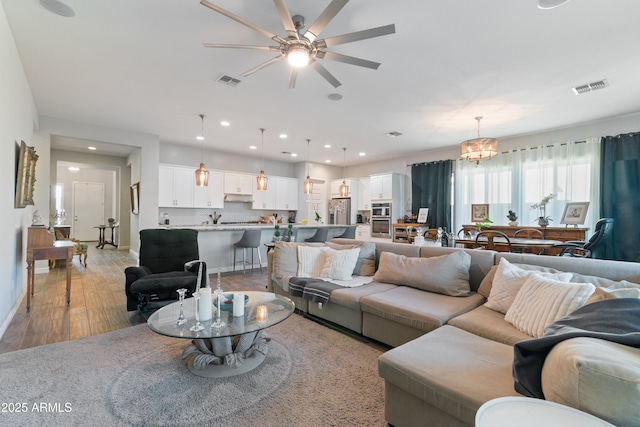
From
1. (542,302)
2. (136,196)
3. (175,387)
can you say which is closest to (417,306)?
(542,302)

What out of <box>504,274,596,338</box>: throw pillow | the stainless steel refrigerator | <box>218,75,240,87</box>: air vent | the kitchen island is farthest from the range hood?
<box>504,274,596,338</box>: throw pillow

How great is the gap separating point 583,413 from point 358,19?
108 inches

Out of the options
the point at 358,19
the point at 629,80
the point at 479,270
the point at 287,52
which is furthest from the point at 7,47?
the point at 629,80

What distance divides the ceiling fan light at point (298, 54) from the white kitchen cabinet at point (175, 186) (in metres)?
5.17

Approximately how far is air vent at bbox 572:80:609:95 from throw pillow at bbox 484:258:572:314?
2.91 m

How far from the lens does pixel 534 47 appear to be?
274cm

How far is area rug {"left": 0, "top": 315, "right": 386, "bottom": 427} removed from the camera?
5.33 ft

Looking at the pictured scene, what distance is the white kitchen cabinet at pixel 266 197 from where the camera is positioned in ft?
26.5

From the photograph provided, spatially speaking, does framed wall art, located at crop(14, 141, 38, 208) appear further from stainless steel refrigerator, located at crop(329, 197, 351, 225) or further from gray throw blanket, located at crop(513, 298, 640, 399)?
stainless steel refrigerator, located at crop(329, 197, 351, 225)

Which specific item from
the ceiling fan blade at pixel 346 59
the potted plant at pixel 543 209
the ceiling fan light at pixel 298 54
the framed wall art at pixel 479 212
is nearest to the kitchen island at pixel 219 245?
the ceiling fan light at pixel 298 54

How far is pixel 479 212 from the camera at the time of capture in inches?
251

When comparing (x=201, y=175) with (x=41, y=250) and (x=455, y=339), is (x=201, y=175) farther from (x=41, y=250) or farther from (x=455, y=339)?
(x=455, y=339)

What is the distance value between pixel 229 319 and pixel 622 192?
6123 mm

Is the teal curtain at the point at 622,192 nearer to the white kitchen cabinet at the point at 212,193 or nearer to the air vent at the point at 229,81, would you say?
the air vent at the point at 229,81
